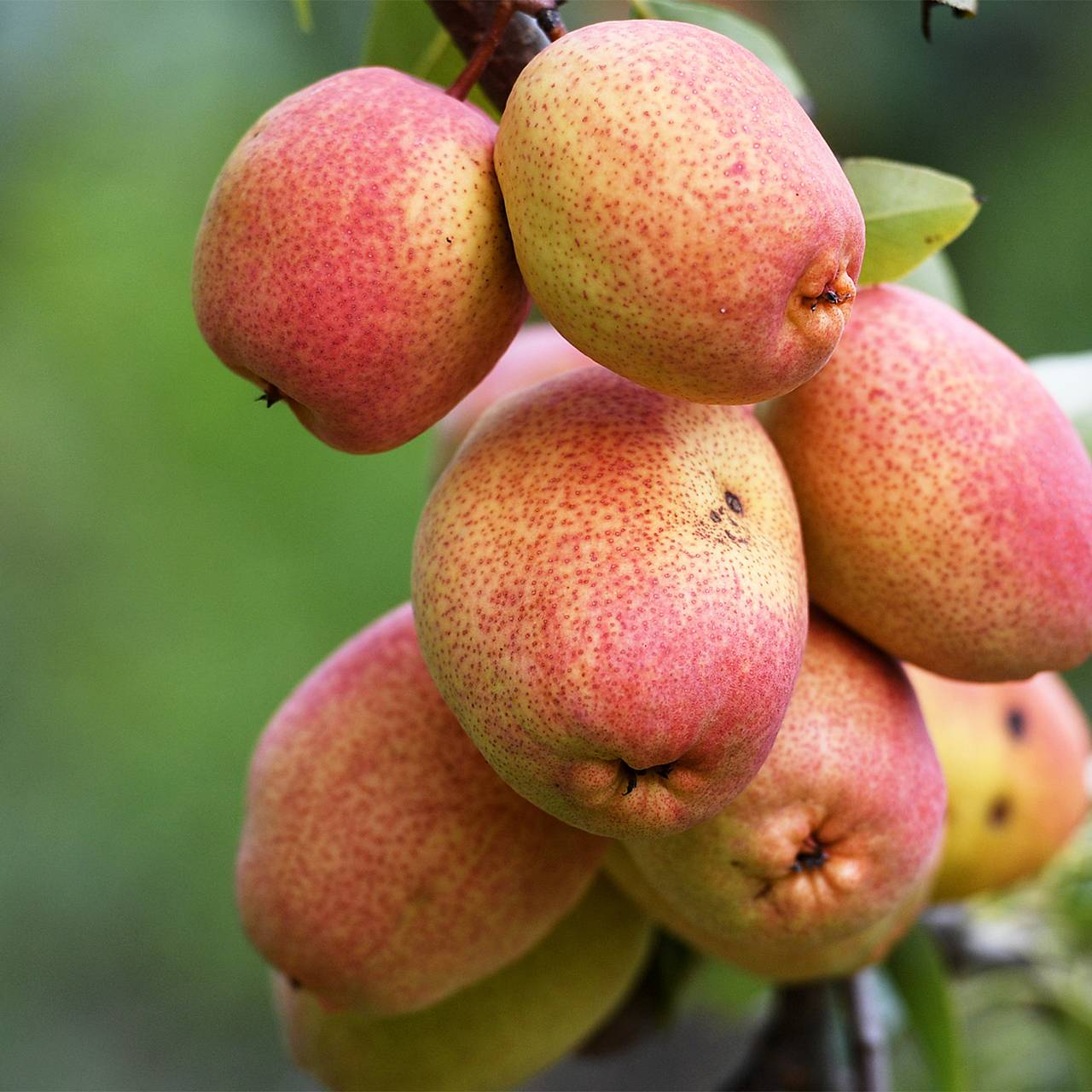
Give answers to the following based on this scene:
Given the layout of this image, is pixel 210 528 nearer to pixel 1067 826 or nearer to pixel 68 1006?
pixel 68 1006

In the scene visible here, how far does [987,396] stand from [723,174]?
0.28m

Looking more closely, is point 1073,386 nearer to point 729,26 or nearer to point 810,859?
point 729,26

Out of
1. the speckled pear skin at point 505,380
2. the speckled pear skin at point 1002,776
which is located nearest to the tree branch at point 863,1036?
the speckled pear skin at point 1002,776

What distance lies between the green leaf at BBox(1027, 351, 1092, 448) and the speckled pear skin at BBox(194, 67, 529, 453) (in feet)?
1.90

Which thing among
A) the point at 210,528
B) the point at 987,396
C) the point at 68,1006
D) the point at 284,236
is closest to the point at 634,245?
the point at 284,236

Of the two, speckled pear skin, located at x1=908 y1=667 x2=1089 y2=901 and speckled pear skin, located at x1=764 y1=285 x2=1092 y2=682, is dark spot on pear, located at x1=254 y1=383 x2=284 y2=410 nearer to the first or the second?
speckled pear skin, located at x1=764 y1=285 x2=1092 y2=682

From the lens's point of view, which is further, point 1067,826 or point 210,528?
point 210,528

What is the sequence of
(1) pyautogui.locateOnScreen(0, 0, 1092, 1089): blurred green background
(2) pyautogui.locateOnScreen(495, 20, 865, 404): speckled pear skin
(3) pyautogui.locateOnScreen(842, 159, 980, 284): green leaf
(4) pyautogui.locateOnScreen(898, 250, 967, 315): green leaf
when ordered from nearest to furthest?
(2) pyautogui.locateOnScreen(495, 20, 865, 404): speckled pear skin → (3) pyautogui.locateOnScreen(842, 159, 980, 284): green leaf → (4) pyautogui.locateOnScreen(898, 250, 967, 315): green leaf → (1) pyautogui.locateOnScreen(0, 0, 1092, 1089): blurred green background

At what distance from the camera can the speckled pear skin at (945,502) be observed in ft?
2.61

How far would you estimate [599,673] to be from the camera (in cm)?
65

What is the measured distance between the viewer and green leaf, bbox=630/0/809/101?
3.45ft

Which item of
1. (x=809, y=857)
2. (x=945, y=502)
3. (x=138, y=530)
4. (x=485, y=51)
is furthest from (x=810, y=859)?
(x=138, y=530)

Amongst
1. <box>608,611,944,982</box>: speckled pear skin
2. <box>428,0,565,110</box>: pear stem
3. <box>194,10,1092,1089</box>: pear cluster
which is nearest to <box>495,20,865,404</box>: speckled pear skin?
<box>194,10,1092,1089</box>: pear cluster

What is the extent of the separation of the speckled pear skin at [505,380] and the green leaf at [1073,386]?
41 centimetres
